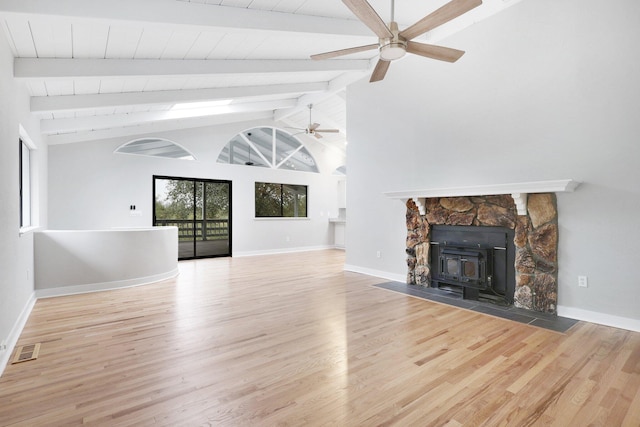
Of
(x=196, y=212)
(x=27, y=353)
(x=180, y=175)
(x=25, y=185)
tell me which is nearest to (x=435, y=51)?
(x=27, y=353)

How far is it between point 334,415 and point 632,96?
3983 mm

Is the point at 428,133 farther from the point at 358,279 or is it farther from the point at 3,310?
the point at 3,310

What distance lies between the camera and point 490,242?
4293mm

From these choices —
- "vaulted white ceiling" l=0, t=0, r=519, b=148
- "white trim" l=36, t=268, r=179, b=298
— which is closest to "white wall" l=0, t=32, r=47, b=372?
"vaulted white ceiling" l=0, t=0, r=519, b=148

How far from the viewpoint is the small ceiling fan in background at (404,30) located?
2430mm

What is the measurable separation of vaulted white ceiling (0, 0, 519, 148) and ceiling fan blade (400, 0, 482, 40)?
3.87 feet

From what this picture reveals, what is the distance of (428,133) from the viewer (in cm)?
501

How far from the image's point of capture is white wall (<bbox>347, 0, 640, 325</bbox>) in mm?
3281

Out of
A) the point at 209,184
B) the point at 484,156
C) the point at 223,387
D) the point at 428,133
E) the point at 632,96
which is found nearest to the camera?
the point at 223,387

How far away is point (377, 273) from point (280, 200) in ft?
14.6

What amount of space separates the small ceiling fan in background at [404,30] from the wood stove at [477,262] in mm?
2322

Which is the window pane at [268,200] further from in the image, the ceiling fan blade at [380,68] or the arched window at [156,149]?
the ceiling fan blade at [380,68]

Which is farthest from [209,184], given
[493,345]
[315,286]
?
[493,345]

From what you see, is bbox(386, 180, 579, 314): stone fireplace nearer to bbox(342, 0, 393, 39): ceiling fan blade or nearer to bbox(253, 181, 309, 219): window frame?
bbox(342, 0, 393, 39): ceiling fan blade
